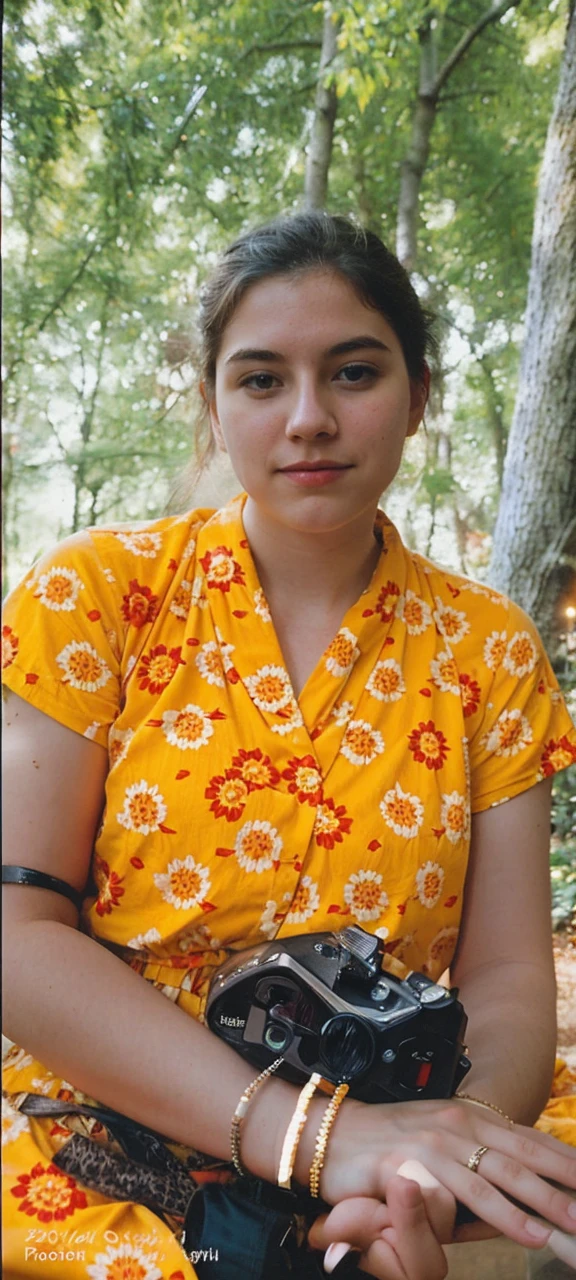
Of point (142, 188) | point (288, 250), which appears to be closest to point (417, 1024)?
point (288, 250)

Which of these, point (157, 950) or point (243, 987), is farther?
point (157, 950)

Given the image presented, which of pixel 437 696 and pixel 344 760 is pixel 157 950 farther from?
pixel 437 696

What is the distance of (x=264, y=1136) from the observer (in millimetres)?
757

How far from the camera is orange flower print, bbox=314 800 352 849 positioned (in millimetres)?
927

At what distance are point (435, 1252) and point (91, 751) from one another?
0.51 metres

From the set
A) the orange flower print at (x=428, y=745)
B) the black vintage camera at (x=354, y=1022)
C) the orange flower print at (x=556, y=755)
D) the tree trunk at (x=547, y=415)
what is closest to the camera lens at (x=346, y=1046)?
the black vintage camera at (x=354, y=1022)

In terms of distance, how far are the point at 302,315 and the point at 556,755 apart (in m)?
0.58

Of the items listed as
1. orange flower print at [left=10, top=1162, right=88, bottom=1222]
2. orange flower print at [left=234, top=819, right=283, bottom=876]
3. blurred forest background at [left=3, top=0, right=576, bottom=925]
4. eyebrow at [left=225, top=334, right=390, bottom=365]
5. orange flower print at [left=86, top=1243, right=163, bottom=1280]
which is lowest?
orange flower print at [left=86, top=1243, right=163, bottom=1280]

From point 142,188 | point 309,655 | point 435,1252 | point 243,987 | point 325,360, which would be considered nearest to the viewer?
point 435,1252

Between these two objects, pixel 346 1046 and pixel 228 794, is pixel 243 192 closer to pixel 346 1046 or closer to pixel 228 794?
pixel 228 794

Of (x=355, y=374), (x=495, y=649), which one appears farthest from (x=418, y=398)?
(x=495, y=649)

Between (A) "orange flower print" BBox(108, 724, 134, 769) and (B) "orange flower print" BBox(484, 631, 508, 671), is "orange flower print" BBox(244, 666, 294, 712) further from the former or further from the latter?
(B) "orange flower print" BBox(484, 631, 508, 671)

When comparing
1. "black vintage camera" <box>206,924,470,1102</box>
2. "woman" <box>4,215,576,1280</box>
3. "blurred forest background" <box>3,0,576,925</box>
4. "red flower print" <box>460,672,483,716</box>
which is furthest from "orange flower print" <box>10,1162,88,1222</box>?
"blurred forest background" <box>3,0,576,925</box>

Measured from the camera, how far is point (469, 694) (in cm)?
107
